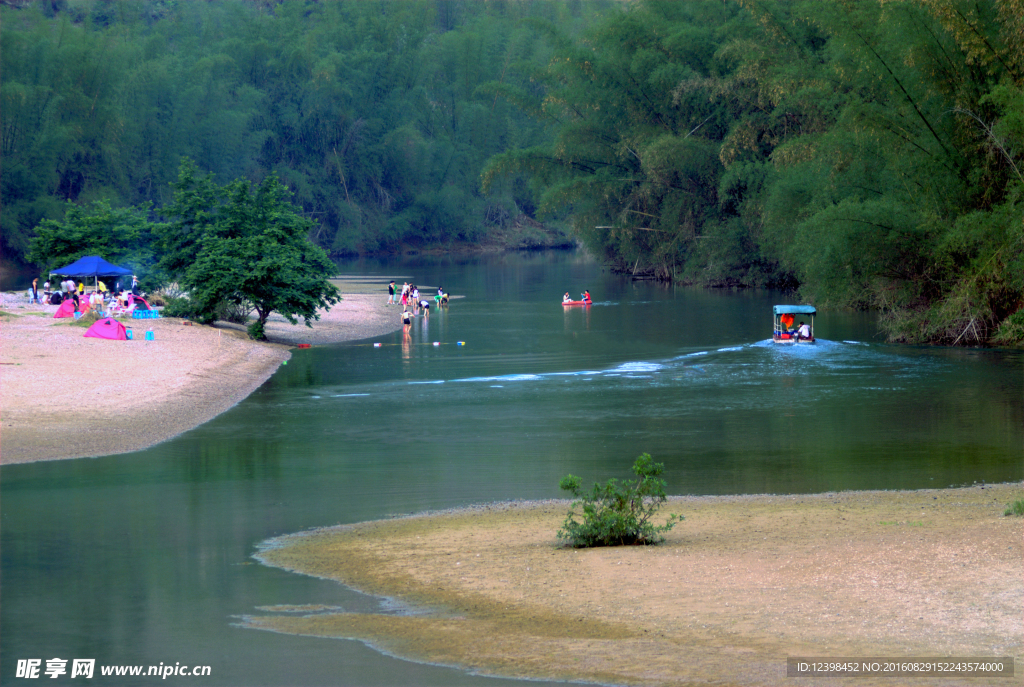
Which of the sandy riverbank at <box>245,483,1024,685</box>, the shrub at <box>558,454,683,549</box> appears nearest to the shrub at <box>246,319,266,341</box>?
the sandy riverbank at <box>245,483,1024,685</box>

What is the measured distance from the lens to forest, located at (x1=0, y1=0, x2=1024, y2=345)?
34.1 meters

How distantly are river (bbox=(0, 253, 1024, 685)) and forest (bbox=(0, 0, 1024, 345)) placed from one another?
13.4 ft

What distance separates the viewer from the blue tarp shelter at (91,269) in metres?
44.0

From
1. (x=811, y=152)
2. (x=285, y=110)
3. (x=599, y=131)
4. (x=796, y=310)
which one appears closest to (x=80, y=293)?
(x=796, y=310)

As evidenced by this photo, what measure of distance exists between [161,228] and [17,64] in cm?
4911

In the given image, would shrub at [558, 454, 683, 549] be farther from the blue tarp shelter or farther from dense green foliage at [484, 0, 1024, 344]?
the blue tarp shelter

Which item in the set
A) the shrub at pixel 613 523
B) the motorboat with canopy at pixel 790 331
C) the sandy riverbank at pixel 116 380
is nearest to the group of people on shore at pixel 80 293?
the sandy riverbank at pixel 116 380

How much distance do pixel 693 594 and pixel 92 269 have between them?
128 feet

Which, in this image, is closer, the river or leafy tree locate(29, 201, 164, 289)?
the river

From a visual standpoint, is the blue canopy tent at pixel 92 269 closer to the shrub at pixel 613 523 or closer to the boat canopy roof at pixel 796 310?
the boat canopy roof at pixel 796 310

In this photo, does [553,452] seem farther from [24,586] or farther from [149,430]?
[24,586]

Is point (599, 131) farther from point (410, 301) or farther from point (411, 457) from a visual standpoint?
point (411, 457)

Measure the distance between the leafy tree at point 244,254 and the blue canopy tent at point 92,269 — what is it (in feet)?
10.5

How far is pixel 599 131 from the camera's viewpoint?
225 ft
